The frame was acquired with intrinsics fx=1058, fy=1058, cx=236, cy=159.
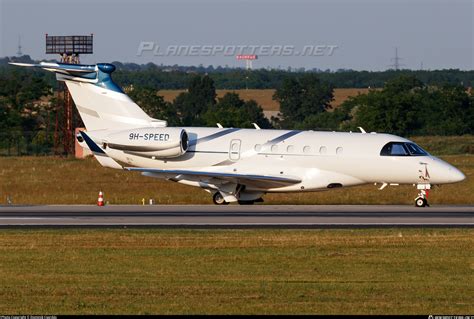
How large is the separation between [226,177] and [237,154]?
1.44 meters

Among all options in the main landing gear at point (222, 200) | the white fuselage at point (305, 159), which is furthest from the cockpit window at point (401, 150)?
the main landing gear at point (222, 200)

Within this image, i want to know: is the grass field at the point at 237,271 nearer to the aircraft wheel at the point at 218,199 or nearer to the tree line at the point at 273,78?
the aircraft wheel at the point at 218,199

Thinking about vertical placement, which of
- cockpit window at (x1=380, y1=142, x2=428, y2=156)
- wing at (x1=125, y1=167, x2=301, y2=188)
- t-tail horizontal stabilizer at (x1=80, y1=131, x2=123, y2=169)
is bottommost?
wing at (x1=125, y1=167, x2=301, y2=188)

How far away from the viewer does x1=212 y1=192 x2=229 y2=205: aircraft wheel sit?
3994cm

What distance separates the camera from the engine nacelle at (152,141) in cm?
4003

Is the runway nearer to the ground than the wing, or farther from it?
nearer to the ground

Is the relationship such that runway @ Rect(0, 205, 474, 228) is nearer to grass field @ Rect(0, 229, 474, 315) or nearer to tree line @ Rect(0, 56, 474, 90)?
grass field @ Rect(0, 229, 474, 315)

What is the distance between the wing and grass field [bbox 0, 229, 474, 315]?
10282 mm

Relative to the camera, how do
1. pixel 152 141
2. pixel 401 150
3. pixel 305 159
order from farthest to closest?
pixel 152 141
pixel 305 159
pixel 401 150

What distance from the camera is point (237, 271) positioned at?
2111 cm

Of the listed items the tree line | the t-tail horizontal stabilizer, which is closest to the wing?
the t-tail horizontal stabilizer

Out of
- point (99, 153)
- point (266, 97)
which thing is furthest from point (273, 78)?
point (99, 153)

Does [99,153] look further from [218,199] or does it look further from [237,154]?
[237,154]

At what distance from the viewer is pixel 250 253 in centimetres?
2377
